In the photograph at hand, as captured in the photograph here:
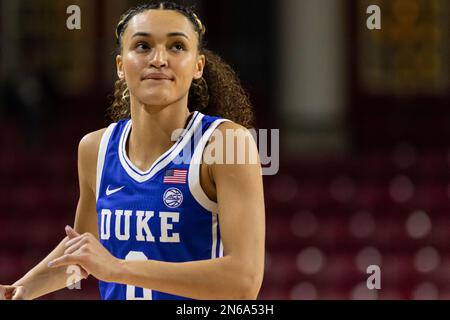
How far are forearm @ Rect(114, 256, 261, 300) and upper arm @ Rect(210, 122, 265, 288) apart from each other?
0.12 ft

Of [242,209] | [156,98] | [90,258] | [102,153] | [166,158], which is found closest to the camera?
[90,258]

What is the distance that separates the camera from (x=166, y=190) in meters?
2.65

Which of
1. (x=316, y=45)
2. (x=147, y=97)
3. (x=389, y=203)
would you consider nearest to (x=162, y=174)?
(x=147, y=97)

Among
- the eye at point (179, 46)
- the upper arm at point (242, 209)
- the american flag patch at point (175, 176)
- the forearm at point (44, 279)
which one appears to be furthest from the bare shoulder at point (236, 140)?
the forearm at point (44, 279)

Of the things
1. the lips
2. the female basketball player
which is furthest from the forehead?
the lips

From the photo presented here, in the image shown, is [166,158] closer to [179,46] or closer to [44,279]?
[179,46]

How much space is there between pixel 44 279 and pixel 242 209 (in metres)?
0.66

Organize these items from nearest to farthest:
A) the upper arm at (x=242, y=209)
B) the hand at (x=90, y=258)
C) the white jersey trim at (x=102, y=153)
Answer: the hand at (x=90, y=258) < the upper arm at (x=242, y=209) < the white jersey trim at (x=102, y=153)

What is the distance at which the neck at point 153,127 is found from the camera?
107 inches

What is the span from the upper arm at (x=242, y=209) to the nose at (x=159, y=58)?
273 mm

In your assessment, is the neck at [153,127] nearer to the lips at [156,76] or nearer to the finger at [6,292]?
the lips at [156,76]

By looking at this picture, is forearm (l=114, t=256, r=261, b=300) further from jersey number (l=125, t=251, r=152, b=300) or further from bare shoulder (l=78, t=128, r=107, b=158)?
bare shoulder (l=78, t=128, r=107, b=158)

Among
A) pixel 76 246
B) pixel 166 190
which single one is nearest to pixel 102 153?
pixel 166 190
